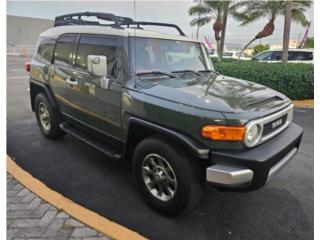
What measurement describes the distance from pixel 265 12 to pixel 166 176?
13.5 metres

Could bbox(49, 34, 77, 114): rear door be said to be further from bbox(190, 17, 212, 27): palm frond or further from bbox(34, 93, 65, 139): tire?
bbox(190, 17, 212, 27): palm frond

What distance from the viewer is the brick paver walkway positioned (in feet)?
8.01

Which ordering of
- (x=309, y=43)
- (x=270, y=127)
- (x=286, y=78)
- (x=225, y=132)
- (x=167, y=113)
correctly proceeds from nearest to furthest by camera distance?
(x=225, y=132), (x=167, y=113), (x=270, y=127), (x=286, y=78), (x=309, y=43)

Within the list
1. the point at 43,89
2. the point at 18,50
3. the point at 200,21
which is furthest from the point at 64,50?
the point at 18,50

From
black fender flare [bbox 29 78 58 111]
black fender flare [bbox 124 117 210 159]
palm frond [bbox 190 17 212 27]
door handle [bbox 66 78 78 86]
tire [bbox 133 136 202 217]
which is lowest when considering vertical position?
tire [bbox 133 136 202 217]

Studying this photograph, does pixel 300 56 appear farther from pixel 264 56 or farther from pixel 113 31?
pixel 113 31

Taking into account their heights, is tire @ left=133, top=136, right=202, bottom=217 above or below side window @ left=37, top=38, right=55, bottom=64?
below

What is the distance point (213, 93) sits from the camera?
2.82 metres

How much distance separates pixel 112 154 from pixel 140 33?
154 cm

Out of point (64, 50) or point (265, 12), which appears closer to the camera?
point (64, 50)

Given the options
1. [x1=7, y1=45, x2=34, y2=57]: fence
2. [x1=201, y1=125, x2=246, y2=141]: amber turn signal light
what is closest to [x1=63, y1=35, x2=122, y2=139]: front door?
[x1=201, y1=125, x2=246, y2=141]: amber turn signal light

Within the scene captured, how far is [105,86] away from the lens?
3.30m

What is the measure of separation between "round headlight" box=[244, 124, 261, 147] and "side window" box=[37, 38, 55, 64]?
11.8ft
